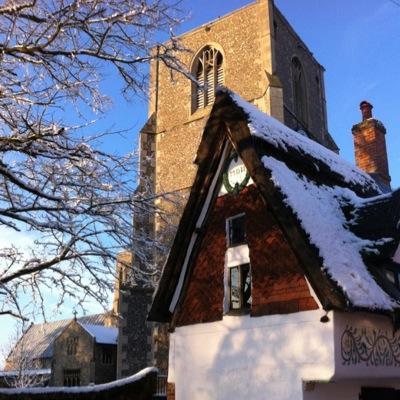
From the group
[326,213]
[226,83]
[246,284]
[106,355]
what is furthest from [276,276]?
[106,355]

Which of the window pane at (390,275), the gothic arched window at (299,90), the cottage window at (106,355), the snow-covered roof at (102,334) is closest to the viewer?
the window pane at (390,275)

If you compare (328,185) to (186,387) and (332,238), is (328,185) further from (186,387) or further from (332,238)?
(186,387)

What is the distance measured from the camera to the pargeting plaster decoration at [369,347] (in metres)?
7.53

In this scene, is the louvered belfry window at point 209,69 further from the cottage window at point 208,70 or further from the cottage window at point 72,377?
the cottage window at point 72,377

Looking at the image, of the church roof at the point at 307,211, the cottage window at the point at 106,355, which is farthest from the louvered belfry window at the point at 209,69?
the cottage window at the point at 106,355

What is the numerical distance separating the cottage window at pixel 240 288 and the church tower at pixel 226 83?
19.5m

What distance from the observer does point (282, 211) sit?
27.1ft

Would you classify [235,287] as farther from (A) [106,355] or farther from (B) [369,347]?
(A) [106,355]

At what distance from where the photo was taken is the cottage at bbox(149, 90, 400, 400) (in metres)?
7.63

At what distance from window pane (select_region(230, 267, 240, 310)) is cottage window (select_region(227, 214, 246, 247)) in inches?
17.6

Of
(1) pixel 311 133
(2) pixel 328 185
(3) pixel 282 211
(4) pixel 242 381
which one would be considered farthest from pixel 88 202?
(1) pixel 311 133

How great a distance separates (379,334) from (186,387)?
330 centimetres

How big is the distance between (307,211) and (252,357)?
92.3 inches

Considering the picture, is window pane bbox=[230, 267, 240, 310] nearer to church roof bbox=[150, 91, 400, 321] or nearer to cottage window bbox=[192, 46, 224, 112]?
church roof bbox=[150, 91, 400, 321]
